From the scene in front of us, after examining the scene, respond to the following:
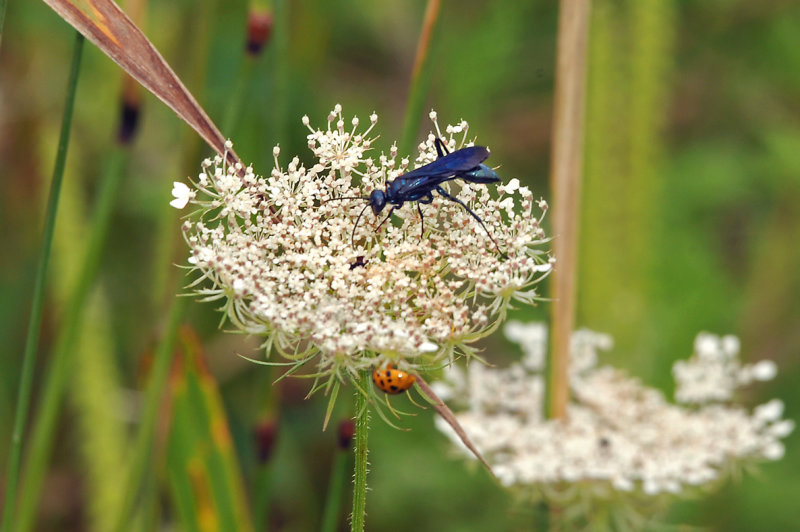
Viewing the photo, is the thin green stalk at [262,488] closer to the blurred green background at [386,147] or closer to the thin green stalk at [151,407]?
the blurred green background at [386,147]

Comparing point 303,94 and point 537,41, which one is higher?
point 537,41

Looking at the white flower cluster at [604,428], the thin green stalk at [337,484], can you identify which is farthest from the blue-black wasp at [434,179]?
the white flower cluster at [604,428]

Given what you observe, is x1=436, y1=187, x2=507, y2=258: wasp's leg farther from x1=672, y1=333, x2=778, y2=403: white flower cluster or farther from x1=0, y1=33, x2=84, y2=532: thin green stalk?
x1=672, y1=333, x2=778, y2=403: white flower cluster

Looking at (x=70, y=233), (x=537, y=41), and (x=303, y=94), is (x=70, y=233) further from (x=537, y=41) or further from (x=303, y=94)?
(x=537, y=41)

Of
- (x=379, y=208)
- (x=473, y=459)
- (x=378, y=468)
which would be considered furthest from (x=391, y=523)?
(x=379, y=208)

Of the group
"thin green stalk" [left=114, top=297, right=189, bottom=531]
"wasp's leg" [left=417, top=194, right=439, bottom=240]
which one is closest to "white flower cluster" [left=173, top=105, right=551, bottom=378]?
"wasp's leg" [left=417, top=194, right=439, bottom=240]

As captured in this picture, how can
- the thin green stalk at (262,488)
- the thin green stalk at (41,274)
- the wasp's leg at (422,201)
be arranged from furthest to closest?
the thin green stalk at (262,488), the thin green stalk at (41,274), the wasp's leg at (422,201)
